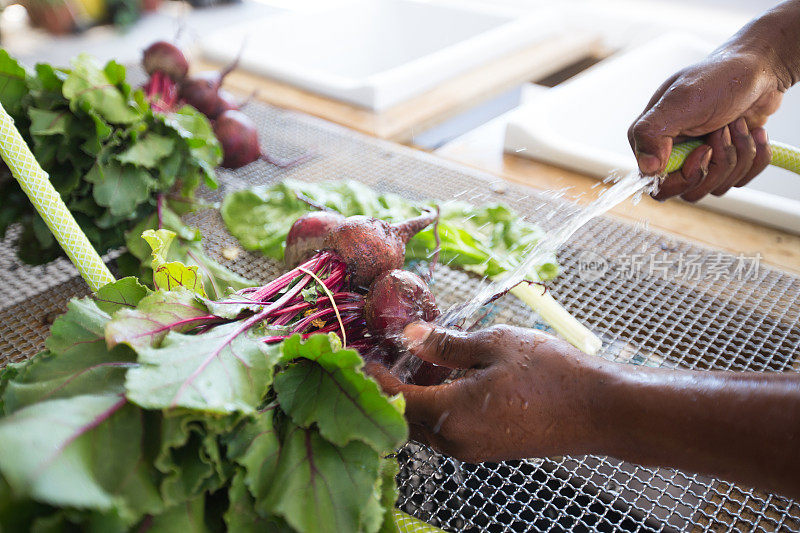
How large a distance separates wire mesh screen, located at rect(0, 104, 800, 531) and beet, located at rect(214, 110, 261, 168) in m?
0.04

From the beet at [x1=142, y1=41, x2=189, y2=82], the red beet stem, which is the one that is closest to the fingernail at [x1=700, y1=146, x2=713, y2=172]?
the red beet stem

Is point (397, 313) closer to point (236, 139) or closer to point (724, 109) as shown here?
point (724, 109)

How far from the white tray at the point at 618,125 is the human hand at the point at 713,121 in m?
0.21

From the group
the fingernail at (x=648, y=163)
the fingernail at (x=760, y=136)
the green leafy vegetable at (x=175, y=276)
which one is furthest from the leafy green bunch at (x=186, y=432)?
the fingernail at (x=760, y=136)

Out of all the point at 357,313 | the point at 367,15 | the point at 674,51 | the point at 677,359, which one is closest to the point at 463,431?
the point at 357,313

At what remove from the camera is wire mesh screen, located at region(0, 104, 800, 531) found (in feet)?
2.58

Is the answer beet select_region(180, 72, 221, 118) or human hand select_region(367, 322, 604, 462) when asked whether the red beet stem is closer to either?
human hand select_region(367, 322, 604, 462)

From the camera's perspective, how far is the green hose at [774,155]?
3.43 ft

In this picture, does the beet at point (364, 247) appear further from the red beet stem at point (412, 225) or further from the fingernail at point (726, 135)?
the fingernail at point (726, 135)

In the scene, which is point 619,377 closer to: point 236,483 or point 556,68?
point 236,483

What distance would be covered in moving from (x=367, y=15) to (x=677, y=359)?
2206mm

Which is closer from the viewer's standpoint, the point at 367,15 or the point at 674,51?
the point at 674,51

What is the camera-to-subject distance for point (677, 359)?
3.22 ft

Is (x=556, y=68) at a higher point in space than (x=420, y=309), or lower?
lower
